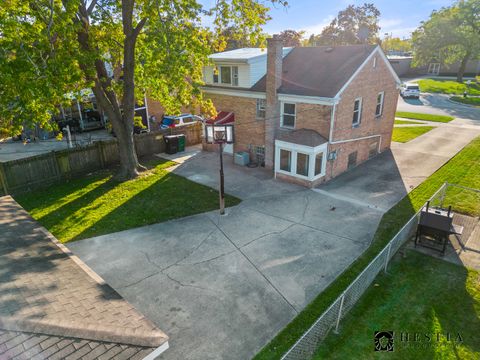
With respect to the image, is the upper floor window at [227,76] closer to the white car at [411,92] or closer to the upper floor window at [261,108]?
the upper floor window at [261,108]

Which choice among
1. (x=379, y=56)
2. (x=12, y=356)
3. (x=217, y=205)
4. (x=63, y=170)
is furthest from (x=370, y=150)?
(x=12, y=356)

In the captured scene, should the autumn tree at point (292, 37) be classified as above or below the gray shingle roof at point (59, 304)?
above

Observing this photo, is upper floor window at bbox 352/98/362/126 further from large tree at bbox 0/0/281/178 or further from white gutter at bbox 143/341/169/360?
white gutter at bbox 143/341/169/360

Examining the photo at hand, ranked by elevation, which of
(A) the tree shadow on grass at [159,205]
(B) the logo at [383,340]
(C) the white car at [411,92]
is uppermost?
(C) the white car at [411,92]

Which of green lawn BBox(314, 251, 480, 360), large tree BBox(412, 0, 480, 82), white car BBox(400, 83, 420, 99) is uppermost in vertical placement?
large tree BBox(412, 0, 480, 82)

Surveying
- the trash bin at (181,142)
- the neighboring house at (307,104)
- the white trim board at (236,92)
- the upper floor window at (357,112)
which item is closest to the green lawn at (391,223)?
the neighboring house at (307,104)

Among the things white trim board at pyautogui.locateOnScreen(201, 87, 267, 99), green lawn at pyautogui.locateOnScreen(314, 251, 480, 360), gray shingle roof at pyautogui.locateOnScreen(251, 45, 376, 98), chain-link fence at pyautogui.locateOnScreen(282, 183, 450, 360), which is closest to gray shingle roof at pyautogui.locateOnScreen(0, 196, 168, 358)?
chain-link fence at pyautogui.locateOnScreen(282, 183, 450, 360)

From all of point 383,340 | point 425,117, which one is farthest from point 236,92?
point 425,117
